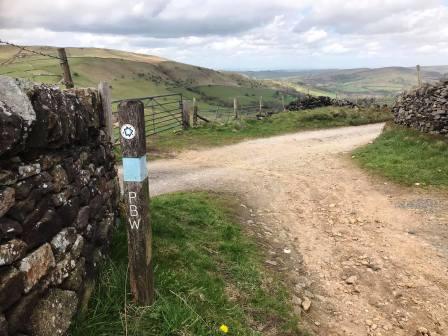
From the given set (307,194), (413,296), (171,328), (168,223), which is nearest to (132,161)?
(171,328)

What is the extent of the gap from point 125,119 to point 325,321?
375 centimetres

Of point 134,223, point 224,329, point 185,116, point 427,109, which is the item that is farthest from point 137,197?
point 185,116

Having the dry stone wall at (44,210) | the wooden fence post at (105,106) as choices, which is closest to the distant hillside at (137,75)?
the wooden fence post at (105,106)

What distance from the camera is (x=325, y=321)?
18.2 ft

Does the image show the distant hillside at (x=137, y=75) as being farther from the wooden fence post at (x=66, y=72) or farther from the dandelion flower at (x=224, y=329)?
the dandelion flower at (x=224, y=329)

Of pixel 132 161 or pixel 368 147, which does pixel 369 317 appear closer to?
pixel 132 161

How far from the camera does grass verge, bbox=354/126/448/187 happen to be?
1132 centimetres

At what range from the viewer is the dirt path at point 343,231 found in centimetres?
579

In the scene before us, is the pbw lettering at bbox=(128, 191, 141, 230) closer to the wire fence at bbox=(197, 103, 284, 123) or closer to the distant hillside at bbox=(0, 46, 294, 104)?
the wire fence at bbox=(197, 103, 284, 123)

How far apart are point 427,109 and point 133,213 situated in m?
12.8

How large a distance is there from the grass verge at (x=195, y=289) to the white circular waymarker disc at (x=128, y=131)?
161 cm

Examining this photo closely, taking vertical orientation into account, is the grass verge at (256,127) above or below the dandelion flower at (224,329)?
below

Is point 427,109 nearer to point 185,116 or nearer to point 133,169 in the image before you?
point 185,116

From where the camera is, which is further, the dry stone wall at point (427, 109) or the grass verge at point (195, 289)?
the dry stone wall at point (427, 109)
